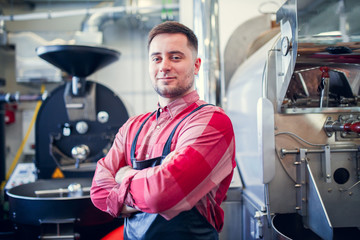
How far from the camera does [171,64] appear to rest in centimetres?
112

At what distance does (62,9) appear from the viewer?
151 inches

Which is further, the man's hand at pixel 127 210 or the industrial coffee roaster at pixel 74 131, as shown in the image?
the industrial coffee roaster at pixel 74 131

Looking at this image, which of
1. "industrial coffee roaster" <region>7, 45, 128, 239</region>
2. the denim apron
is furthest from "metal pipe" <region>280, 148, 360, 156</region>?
"industrial coffee roaster" <region>7, 45, 128, 239</region>

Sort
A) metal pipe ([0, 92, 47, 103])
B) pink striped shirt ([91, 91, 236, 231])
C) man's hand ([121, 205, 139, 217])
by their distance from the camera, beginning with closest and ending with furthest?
pink striped shirt ([91, 91, 236, 231]), man's hand ([121, 205, 139, 217]), metal pipe ([0, 92, 47, 103])

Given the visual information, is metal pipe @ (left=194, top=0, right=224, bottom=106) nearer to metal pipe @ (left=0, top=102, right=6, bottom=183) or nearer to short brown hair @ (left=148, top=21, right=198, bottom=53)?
short brown hair @ (left=148, top=21, right=198, bottom=53)

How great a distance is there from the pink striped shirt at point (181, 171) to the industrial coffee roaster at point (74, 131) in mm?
803

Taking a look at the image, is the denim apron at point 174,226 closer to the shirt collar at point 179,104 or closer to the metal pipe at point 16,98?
the shirt collar at point 179,104

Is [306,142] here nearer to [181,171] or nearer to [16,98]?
[181,171]

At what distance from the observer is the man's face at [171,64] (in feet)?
3.67

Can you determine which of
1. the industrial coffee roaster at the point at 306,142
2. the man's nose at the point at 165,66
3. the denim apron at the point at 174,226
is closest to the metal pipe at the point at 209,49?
the industrial coffee roaster at the point at 306,142

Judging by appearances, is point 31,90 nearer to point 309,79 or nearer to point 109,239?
point 109,239

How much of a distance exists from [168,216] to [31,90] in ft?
11.5

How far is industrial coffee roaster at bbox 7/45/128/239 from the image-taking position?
1845 millimetres

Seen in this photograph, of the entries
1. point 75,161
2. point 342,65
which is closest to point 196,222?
point 342,65
